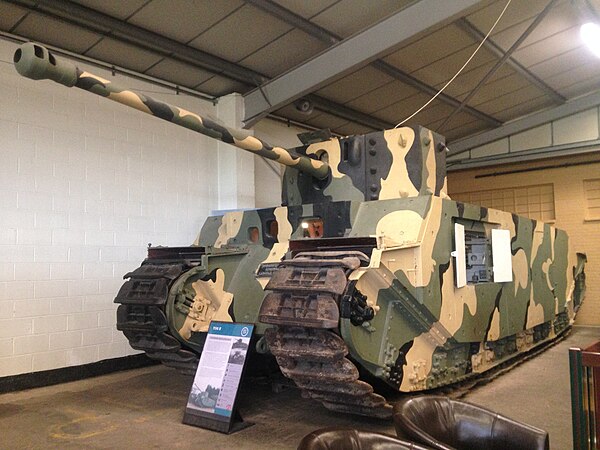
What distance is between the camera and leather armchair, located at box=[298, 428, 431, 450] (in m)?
2.50

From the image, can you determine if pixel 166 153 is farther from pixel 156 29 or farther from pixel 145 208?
pixel 156 29

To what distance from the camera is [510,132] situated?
524 inches

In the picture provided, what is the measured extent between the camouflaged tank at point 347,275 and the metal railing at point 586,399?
1.63 m

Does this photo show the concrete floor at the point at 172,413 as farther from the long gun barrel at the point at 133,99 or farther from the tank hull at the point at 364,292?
the long gun barrel at the point at 133,99

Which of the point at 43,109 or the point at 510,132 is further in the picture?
the point at 510,132

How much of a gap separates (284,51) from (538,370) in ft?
18.6

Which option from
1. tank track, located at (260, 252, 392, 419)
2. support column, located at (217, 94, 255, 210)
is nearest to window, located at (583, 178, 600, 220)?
support column, located at (217, 94, 255, 210)

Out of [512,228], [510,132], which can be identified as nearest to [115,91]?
[512,228]

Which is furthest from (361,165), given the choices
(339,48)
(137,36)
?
(137,36)

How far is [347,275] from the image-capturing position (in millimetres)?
4387

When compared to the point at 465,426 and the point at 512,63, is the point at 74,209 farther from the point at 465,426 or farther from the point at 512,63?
the point at 512,63

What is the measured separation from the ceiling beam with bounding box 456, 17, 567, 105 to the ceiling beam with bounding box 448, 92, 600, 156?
28 centimetres

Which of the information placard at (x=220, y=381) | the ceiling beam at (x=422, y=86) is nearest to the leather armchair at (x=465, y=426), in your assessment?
the information placard at (x=220, y=381)

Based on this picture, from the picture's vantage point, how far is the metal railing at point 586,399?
112 inches
